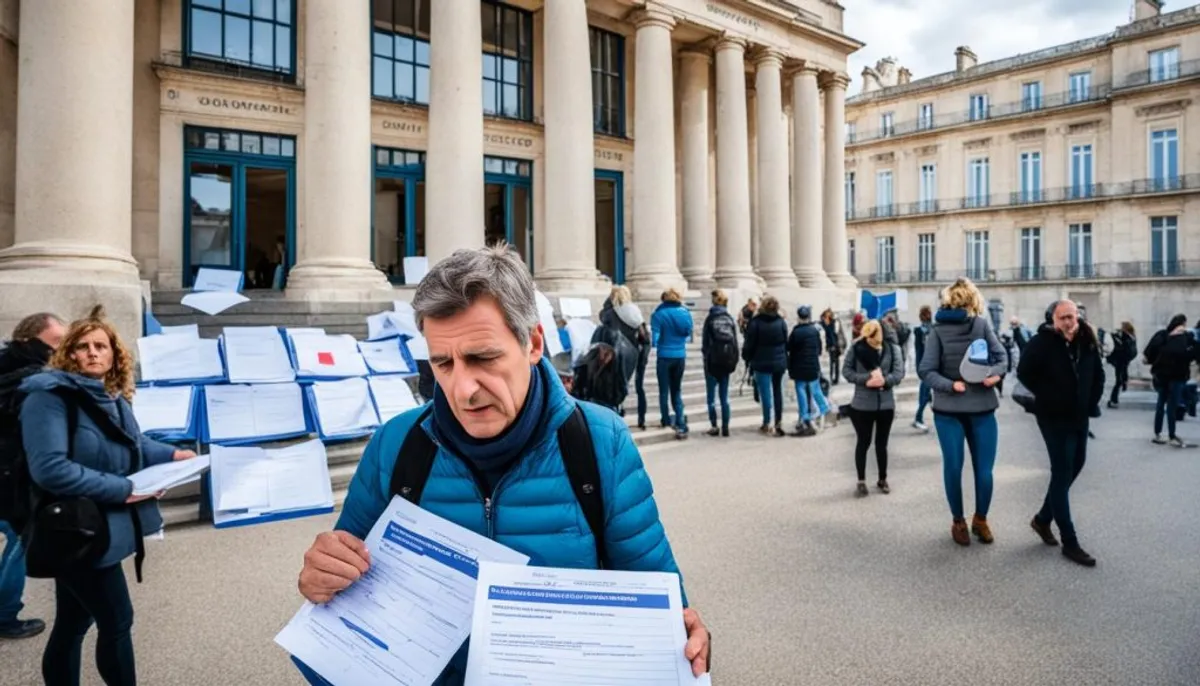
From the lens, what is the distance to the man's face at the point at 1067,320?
5441mm

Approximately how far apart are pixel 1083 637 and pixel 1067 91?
43.5 m

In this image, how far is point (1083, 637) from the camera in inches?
162

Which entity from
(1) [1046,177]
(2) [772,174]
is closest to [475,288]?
(2) [772,174]

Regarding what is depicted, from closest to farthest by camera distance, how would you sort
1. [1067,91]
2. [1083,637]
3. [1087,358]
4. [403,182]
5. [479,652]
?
1. [479,652]
2. [1083,637]
3. [1087,358]
4. [403,182]
5. [1067,91]

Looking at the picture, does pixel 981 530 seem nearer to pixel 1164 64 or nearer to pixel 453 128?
pixel 453 128

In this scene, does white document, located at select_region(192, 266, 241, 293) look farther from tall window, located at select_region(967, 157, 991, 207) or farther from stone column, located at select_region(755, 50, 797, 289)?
tall window, located at select_region(967, 157, 991, 207)

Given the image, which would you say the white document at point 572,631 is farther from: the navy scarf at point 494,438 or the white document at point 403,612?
the navy scarf at point 494,438

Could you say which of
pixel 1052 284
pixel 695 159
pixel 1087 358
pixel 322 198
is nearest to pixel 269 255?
pixel 322 198

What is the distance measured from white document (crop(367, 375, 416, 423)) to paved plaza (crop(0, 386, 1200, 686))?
1.17m

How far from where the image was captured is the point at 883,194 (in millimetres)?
43531

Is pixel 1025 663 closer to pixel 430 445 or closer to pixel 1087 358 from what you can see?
pixel 1087 358

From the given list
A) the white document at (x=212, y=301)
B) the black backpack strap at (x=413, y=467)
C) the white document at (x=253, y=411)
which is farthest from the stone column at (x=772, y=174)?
the black backpack strap at (x=413, y=467)

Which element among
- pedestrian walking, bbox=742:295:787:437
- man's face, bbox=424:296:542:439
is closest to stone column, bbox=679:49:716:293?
pedestrian walking, bbox=742:295:787:437

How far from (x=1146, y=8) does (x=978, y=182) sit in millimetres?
11399
